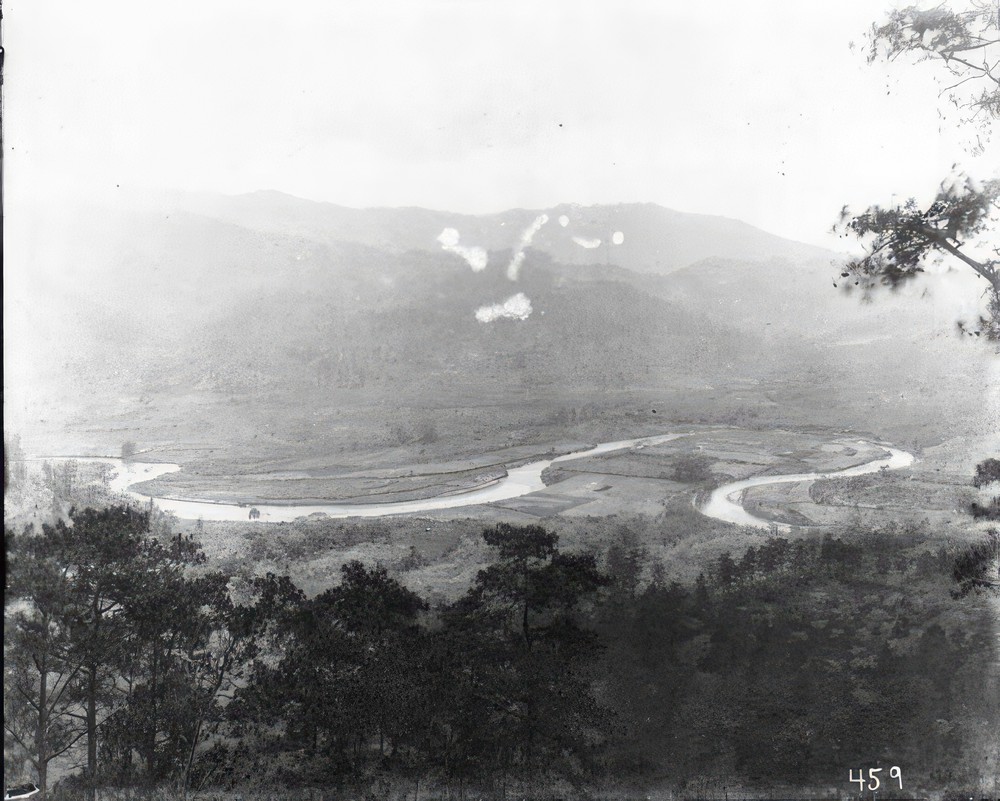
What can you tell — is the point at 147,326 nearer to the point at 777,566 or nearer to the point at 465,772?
the point at 465,772

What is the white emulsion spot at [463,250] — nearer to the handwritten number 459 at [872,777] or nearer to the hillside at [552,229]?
the hillside at [552,229]

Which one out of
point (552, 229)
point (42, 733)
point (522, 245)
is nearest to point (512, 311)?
point (522, 245)

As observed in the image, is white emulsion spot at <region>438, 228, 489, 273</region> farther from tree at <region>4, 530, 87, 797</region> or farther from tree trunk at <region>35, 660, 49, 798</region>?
tree trunk at <region>35, 660, 49, 798</region>

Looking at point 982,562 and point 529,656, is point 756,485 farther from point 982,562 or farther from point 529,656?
point 529,656

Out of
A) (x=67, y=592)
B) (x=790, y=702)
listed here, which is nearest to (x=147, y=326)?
(x=67, y=592)

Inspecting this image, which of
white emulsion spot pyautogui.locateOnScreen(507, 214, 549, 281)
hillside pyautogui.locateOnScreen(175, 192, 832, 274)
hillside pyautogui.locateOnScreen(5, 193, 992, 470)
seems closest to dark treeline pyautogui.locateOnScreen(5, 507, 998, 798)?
hillside pyautogui.locateOnScreen(5, 193, 992, 470)

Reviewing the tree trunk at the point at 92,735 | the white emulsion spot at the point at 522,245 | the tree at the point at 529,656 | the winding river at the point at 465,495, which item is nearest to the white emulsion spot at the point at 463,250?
the white emulsion spot at the point at 522,245
